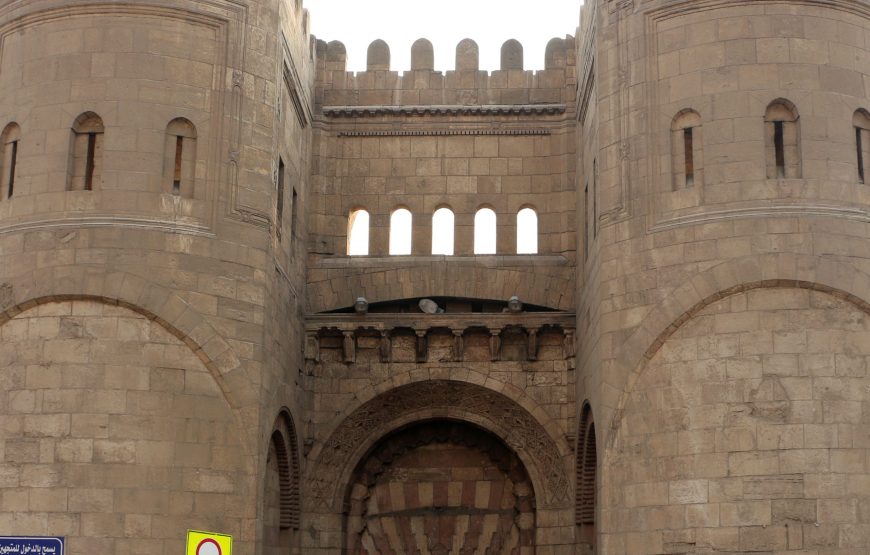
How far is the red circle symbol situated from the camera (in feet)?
46.0

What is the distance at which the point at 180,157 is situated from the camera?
21234mm

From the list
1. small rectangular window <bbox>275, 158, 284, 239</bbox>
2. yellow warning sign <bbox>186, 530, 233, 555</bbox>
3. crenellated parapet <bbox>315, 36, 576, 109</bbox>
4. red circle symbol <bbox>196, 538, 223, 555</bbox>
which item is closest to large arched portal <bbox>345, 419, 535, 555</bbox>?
small rectangular window <bbox>275, 158, 284, 239</bbox>

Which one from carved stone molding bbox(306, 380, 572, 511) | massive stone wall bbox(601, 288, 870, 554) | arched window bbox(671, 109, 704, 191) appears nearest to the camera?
massive stone wall bbox(601, 288, 870, 554)

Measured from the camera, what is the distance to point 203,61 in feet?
70.8

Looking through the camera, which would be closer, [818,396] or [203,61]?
[818,396]

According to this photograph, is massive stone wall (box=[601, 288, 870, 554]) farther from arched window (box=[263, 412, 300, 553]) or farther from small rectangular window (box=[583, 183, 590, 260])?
Answer: arched window (box=[263, 412, 300, 553])

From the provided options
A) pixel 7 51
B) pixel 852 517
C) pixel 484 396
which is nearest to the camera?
pixel 852 517

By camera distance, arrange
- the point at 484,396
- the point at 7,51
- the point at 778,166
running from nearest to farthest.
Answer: the point at 778,166 < the point at 7,51 < the point at 484,396

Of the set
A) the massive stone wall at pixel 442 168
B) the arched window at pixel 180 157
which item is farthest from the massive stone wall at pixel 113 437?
the massive stone wall at pixel 442 168

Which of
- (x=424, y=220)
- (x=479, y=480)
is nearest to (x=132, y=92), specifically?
(x=424, y=220)

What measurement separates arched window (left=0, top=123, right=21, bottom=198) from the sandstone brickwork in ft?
0.26

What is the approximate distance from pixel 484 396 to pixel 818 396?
7.05 meters

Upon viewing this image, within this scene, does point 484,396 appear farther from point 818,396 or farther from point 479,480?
point 818,396

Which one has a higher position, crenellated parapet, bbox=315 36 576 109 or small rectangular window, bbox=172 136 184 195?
crenellated parapet, bbox=315 36 576 109
